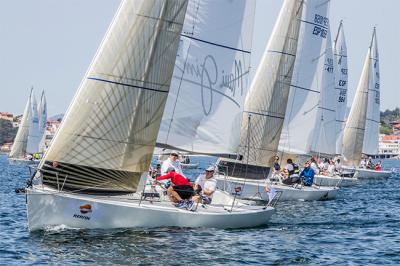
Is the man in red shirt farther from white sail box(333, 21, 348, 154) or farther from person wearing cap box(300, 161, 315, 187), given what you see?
white sail box(333, 21, 348, 154)

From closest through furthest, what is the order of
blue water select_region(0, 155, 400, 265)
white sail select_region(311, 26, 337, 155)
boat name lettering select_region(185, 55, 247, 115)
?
blue water select_region(0, 155, 400, 265) < boat name lettering select_region(185, 55, 247, 115) < white sail select_region(311, 26, 337, 155)

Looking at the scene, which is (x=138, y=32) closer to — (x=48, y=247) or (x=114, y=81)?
(x=114, y=81)

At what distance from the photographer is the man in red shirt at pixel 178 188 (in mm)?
22672

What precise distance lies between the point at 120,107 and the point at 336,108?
120 ft

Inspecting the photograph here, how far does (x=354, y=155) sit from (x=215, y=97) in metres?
41.2

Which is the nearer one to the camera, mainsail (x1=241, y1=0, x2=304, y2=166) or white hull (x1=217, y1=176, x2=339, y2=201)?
A: white hull (x1=217, y1=176, x2=339, y2=201)

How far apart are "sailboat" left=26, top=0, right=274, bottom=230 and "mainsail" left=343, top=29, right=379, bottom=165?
140 feet

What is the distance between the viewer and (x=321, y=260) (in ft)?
63.7

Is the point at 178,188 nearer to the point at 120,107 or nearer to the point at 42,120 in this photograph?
the point at 120,107

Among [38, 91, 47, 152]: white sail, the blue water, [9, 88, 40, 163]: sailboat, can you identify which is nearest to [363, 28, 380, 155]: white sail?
[38, 91, 47, 152]: white sail

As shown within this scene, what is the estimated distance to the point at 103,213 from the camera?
2114cm

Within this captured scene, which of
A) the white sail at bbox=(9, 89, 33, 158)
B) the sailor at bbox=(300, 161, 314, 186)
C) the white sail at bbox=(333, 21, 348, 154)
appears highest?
the white sail at bbox=(333, 21, 348, 154)

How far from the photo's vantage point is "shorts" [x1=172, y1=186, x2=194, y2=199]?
22859 mm

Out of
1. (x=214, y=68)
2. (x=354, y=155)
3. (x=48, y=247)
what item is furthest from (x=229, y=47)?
(x=354, y=155)
